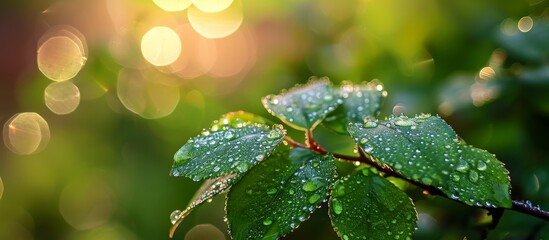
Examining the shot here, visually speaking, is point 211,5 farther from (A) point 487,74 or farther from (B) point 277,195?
(B) point 277,195

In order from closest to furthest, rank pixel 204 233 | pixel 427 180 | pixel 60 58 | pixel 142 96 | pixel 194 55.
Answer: pixel 427 180
pixel 204 233
pixel 142 96
pixel 60 58
pixel 194 55

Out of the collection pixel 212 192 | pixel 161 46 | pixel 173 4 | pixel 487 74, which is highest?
pixel 173 4

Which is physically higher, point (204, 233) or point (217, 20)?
point (217, 20)

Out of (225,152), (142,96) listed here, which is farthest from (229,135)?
(142,96)

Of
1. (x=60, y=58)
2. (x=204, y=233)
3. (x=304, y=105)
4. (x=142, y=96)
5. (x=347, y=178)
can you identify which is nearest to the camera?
(x=347, y=178)

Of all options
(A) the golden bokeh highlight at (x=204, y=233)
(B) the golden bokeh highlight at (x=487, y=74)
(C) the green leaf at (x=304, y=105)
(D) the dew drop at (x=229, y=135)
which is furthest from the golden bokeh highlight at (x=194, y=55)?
(D) the dew drop at (x=229, y=135)

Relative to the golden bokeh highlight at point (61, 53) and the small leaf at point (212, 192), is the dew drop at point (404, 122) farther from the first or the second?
the golden bokeh highlight at point (61, 53)

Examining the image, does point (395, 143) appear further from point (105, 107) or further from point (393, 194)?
point (105, 107)
